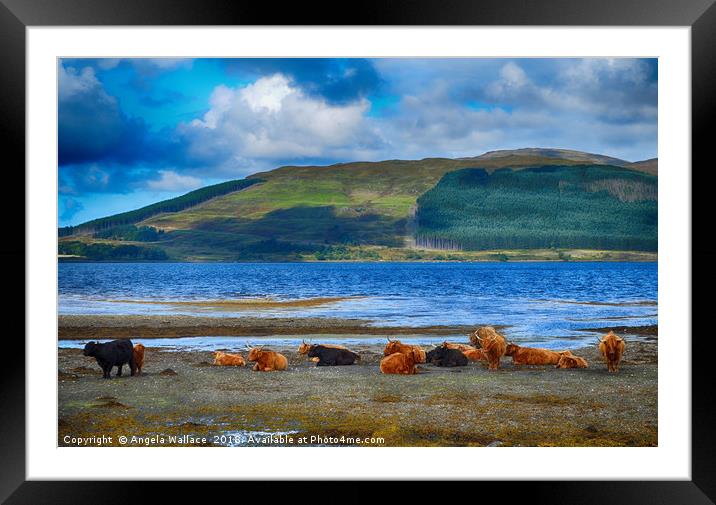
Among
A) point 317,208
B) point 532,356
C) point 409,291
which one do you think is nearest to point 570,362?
point 532,356

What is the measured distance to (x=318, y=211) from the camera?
17734 millimetres

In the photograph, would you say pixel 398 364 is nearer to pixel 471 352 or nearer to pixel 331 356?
pixel 331 356

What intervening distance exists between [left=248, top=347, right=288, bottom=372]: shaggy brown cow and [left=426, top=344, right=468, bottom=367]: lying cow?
6.03ft

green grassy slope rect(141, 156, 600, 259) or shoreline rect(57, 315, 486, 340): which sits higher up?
green grassy slope rect(141, 156, 600, 259)

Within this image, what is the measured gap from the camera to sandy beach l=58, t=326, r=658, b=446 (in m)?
5.84

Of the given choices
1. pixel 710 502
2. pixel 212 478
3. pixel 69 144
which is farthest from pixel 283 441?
pixel 69 144

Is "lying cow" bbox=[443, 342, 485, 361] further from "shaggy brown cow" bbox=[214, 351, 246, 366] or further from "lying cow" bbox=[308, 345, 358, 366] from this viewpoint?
"shaggy brown cow" bbox=[214, 351, 246, 366]

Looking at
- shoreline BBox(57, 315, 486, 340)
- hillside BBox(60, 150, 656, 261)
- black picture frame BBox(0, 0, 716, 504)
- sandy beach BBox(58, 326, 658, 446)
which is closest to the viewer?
black picture frame BBox(0, 0, 716, 504)

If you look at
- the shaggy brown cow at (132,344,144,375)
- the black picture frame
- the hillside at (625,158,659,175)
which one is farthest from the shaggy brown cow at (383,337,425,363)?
Result: the hillside at (625,158,659,175)

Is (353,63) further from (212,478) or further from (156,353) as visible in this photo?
(212,478)

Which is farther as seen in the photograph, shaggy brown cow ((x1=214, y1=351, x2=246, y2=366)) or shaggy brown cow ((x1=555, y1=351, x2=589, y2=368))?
shaggy brown cow ((x1=214, y1=351, x2=246, y2=366))
